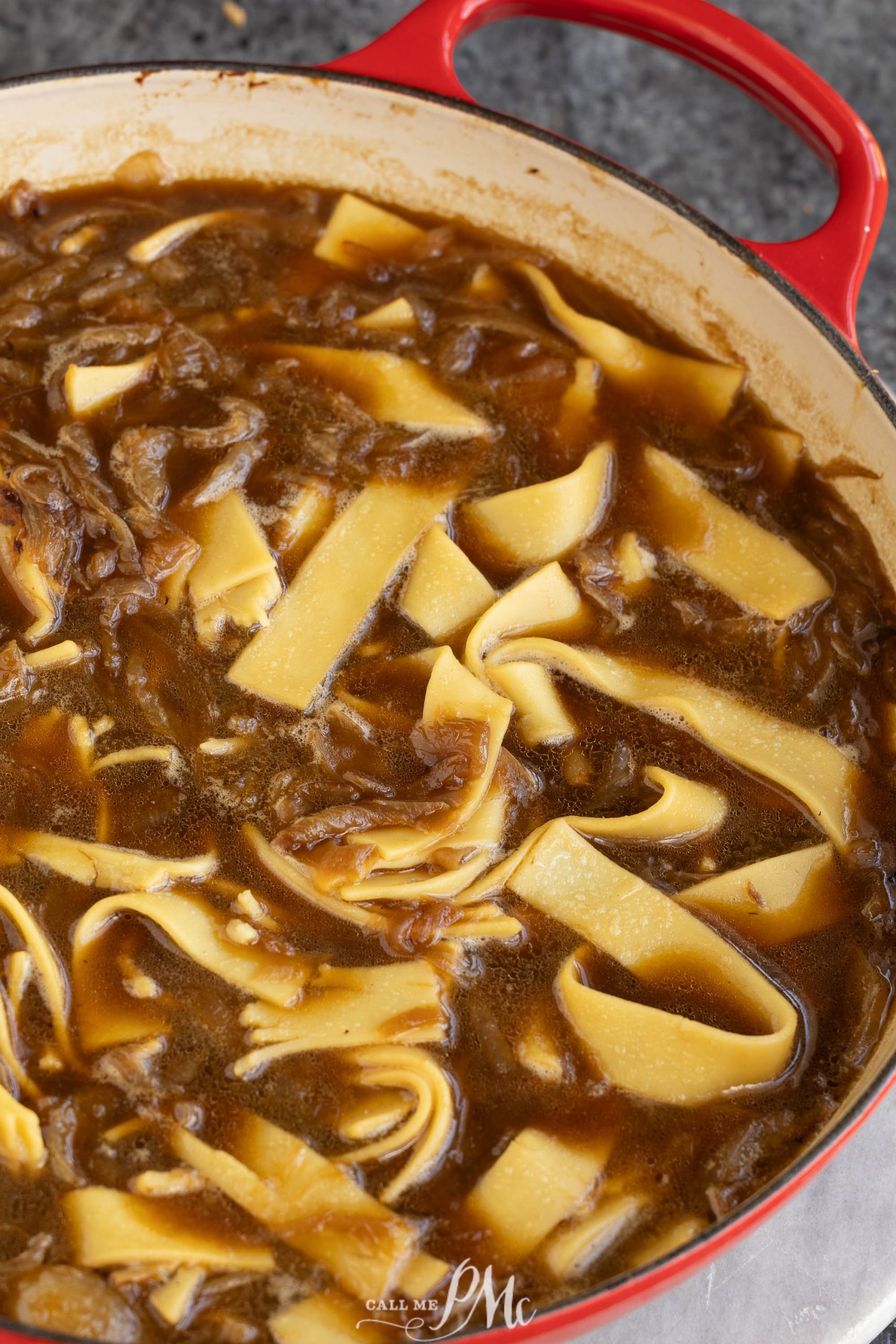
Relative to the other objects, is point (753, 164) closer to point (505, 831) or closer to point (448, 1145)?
point (505, 831)

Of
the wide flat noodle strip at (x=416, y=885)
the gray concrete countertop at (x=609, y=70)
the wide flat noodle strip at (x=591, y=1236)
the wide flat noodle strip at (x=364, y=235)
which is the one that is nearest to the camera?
the wide flat noodle strip at (x=591, y=1236)

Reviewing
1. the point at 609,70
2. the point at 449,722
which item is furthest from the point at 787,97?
the point at 609,70

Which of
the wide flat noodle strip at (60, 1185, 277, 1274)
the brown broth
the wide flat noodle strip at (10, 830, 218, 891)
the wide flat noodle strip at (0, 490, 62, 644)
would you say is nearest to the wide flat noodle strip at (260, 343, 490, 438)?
the brown broth

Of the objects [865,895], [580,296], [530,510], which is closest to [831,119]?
[580,296]

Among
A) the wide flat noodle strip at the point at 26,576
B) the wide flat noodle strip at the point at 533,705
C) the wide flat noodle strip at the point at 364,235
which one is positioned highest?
the wide flat noodle strip at the point at 364,235

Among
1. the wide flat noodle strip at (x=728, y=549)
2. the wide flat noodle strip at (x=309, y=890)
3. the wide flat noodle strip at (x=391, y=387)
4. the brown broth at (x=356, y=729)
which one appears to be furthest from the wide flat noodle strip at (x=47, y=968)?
the wide flat noodle strip at (x=728, y=549)

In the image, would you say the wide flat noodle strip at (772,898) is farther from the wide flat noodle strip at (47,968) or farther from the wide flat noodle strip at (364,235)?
the wide flat noodle strip at (364,235)

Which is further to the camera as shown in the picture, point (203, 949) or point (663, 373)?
point (663, 373)

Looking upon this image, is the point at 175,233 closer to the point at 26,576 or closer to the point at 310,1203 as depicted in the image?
the point at 26,576
